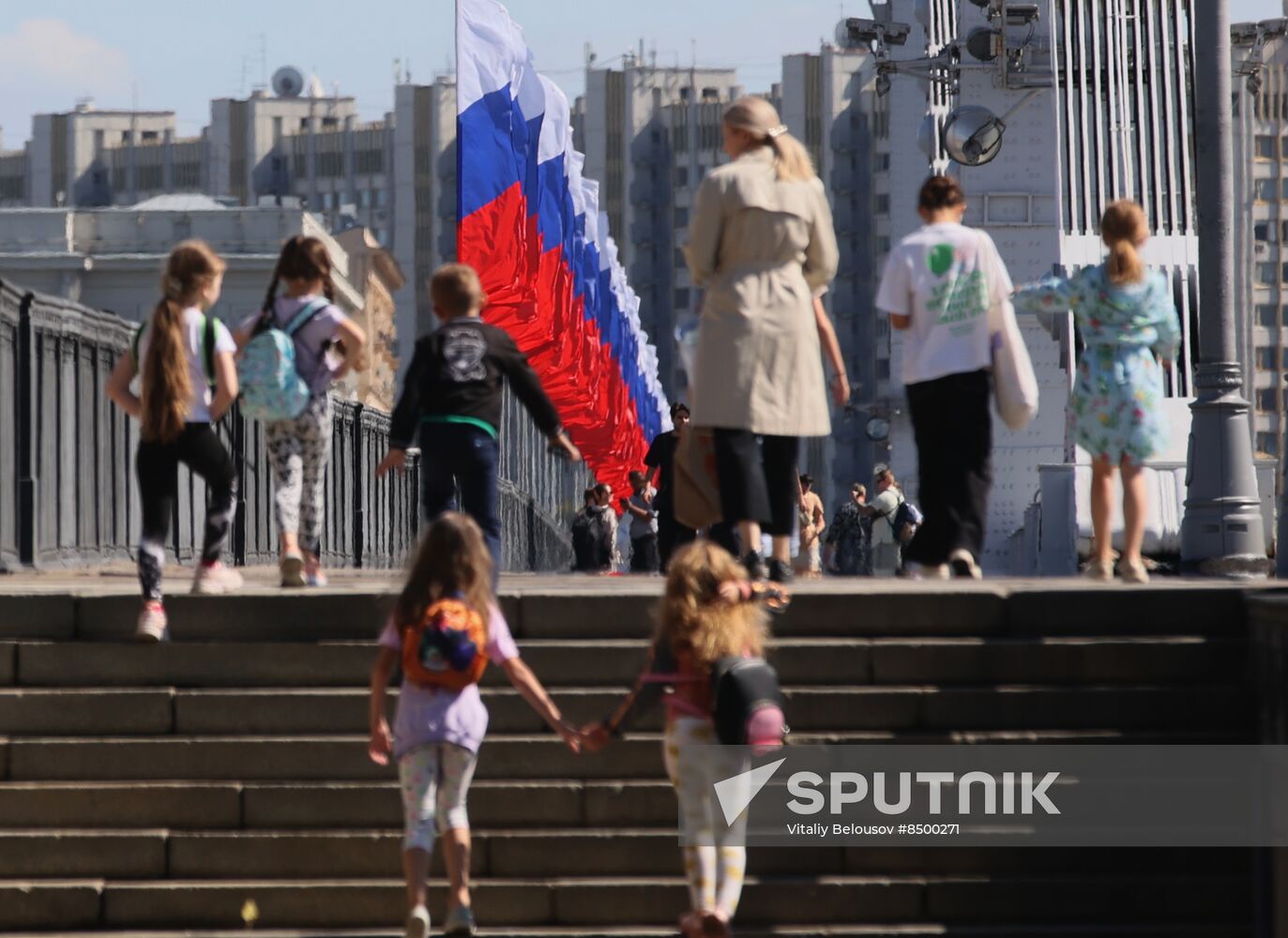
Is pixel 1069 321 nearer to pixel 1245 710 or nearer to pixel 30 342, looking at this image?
pixel 30 342

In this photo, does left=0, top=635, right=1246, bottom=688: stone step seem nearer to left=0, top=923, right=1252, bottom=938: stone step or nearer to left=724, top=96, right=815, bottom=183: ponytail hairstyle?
left=0, top=923, right=1252, bottom=938: stone step

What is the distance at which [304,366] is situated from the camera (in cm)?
1029

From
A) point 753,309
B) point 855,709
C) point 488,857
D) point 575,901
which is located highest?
point 753,309

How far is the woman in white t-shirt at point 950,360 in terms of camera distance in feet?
33.2

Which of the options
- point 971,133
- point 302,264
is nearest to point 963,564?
point 302,264

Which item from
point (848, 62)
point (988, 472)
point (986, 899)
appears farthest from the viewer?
point (848, 62)

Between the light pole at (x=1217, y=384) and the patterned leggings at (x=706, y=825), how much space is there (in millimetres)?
5534

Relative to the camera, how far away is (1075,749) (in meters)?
9.17

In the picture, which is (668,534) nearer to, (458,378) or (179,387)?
(458,378)

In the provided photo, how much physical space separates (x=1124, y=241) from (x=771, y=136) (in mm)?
1787

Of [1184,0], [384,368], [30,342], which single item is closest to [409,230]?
[384,368]

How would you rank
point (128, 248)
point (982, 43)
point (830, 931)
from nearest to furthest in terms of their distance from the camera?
point (830, 931) < point (982, 43) < point (128, 248)

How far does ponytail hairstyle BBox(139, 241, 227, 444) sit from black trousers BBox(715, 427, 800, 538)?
2.23 metres

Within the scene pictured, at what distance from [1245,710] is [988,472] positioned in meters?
1.55
